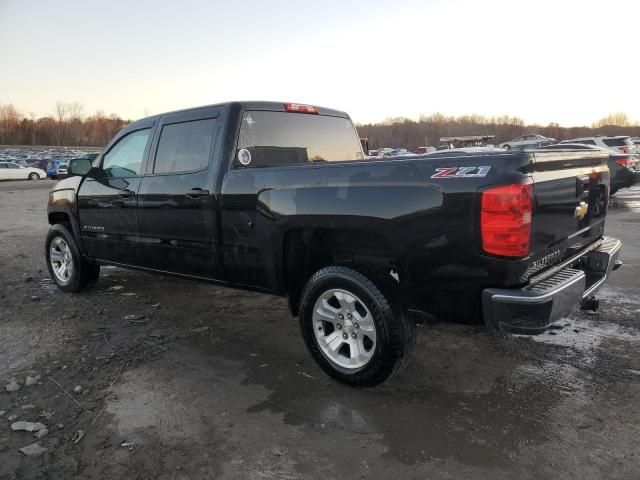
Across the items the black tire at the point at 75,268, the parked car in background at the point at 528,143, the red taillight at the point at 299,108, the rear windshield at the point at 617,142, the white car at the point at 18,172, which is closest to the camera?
the parked car in background at the point at 528,143

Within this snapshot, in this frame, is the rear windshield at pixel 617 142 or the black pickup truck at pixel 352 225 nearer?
the black pickup truck at pixel 352 225

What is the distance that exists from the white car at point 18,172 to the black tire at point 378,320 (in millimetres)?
37061

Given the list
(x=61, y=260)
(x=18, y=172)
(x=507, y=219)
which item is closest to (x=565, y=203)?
(x=507, y=219)

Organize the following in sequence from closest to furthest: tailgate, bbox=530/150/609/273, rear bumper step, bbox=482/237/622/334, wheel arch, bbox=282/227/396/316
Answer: rear bumper step, bbox=482/237/622/334
tailgate, bbox=530/150/609/273
wheel arch, bbox=282/227/396/316

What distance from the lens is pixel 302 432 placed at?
284 cm

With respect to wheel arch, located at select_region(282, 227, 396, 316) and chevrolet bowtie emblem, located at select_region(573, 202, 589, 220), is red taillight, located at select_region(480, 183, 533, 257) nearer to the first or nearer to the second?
wheel arch, located at select_region(282, 227, 396, 316)

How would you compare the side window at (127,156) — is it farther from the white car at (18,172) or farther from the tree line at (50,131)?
the tree line at (50,131)

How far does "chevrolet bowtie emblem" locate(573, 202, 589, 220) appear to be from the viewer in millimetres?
3316

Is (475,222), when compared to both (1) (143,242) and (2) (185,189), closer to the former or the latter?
(2) (185,189)

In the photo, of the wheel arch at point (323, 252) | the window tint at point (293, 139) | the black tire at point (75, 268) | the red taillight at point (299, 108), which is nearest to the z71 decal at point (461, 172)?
the wheel arch at point (323, 252)

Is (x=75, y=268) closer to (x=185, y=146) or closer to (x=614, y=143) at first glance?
(x=185, y=146)

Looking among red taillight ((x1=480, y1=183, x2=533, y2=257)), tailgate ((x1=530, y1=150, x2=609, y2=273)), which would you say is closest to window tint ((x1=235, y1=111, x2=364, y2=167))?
red taillight ((x1=480, y1=183, x2=533, y2=257))

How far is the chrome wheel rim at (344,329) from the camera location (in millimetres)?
3268

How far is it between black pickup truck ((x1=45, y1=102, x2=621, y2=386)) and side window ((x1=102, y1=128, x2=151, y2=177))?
0.02 m
